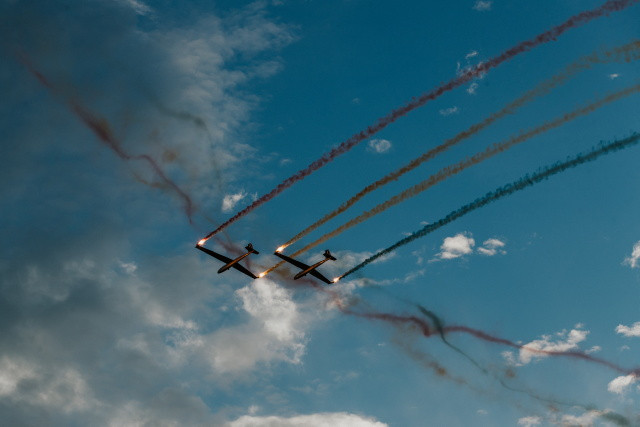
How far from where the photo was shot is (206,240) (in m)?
53.3

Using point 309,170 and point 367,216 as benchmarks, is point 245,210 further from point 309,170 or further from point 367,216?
point 367,216

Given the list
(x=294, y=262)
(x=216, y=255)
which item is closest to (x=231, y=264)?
(x=216, y=255)

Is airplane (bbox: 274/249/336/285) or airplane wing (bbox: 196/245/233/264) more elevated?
airplane wing (bbox: 196/245/233/264)

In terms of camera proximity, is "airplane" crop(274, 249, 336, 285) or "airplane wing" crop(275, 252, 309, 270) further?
"airplane" crop(274, 249, 336, 285)

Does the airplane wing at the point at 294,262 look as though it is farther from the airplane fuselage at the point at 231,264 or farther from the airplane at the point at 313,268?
the airplane fuselage at the point at 231,264

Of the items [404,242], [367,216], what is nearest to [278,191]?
[367,216]

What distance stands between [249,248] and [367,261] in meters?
13.2

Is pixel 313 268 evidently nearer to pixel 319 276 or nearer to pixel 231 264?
pixel 319 276

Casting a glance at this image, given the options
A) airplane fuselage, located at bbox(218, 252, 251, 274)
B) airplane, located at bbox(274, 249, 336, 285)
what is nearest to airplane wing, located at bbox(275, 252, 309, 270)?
airplane, located at bbox(274, 249, 336, 285)

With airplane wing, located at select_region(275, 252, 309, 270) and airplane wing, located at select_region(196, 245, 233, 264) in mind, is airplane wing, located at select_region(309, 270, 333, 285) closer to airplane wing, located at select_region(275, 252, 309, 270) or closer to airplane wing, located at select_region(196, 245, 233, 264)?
airplane wing, located at select_region(275, 252, 309, 270)

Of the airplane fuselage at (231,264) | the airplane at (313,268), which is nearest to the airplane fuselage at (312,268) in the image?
the airplane at (313,268)

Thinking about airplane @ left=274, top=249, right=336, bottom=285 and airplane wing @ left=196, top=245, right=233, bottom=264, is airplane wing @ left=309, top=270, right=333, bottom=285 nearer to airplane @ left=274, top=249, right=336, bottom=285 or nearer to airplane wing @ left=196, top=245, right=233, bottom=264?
airplane @ left=274, top=249, right=336, bottom=285

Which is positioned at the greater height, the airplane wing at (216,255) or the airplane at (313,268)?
the airplane wing at (216,255)

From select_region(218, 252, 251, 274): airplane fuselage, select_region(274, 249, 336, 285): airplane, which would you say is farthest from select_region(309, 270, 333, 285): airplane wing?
select_region(218, 252, 251, 274): airplane fuselage
